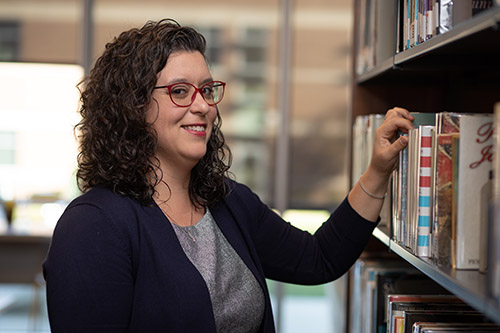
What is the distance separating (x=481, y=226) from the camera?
104 centimetres

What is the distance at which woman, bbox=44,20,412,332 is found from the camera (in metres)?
1.37

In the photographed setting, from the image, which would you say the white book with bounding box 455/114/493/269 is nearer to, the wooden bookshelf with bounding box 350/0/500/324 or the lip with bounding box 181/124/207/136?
the wooden bookshelf with bounding box 350/0/500/324

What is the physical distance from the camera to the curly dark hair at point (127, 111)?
4.95 feet

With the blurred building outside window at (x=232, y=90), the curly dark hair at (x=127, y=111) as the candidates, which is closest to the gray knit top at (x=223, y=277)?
the curly dark hair at (x=127, y=111)

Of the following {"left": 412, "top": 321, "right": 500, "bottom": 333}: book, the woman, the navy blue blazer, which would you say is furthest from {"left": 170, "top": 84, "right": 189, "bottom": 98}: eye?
{"left": 412, "top": 321, "right": 500, "bottom": 333}: book

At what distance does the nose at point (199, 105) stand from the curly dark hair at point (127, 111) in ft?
0.35

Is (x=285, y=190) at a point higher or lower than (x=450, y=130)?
lower

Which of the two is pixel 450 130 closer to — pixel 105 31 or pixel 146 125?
pixel 146 125

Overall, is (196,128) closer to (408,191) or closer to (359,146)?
(408,191)

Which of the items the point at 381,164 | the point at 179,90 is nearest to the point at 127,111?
the point at 179,90

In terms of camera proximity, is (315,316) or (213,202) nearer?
(213,202)

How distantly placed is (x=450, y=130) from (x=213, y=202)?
2.51ft

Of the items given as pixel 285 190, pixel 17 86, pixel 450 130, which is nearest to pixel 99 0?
pixel 17 86

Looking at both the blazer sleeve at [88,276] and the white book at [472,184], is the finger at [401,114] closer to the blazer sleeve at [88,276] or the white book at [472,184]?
the white book at [472,184]
